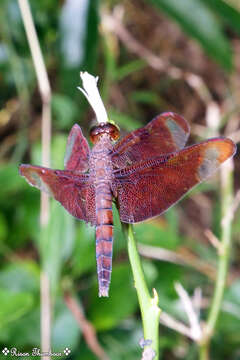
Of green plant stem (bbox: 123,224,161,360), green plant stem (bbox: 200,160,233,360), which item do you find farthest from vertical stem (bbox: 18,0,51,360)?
green plant stem (bbox: 123,224,161,360)

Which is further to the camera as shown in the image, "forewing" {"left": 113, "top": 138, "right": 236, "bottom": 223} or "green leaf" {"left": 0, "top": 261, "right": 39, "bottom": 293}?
"green leaf" {"left": 0, "top": 261, "right": 39, "bottom": 293}

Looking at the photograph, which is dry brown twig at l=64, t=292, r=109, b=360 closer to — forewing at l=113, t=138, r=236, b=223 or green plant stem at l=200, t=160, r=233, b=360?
green plant stem at l=200, t=160, r=233, b=360

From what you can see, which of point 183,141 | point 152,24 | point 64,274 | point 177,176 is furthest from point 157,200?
point 152,24

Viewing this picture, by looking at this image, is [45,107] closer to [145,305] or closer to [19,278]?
[19,278]

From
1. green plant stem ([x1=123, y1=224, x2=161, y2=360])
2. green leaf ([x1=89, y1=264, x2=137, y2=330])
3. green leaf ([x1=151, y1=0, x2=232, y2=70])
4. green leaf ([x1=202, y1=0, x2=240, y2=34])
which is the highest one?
green leaf ([x1=151, y1=0, x2=232, y2=70])

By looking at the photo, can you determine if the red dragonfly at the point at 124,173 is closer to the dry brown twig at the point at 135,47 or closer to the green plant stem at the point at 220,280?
the green plant stem at the point at 220,280

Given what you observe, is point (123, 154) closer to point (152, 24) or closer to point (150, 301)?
point (150, 301)

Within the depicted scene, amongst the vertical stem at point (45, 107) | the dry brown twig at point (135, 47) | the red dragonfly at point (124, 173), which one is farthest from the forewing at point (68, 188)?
the dry brown twig at point (135, 47)
